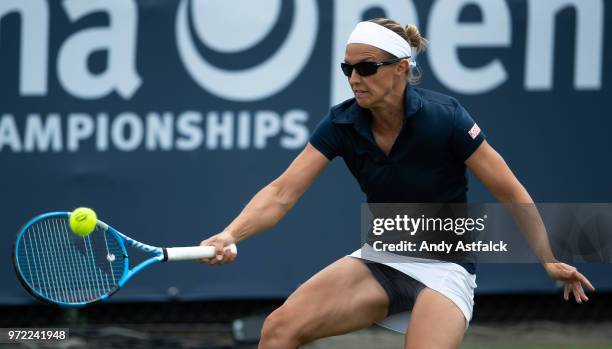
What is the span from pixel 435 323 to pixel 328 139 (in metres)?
0.81

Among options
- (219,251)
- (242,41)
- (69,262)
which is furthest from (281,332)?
Answer: (242,41)

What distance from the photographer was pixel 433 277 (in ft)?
13.6

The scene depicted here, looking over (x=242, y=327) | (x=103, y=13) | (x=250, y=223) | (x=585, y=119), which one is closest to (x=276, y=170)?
(x=242, y=327)

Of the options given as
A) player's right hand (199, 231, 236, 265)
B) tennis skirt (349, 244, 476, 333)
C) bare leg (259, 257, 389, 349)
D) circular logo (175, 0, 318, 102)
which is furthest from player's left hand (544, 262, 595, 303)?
circular logo (175, 0, 318, 102)

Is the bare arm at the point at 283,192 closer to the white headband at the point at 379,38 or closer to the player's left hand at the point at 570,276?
the white headband at the point at 379,38

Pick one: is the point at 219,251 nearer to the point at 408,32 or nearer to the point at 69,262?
the point at 69,262

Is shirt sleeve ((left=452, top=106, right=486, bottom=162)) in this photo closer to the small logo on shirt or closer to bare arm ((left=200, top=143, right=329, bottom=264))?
the small logo on shirt

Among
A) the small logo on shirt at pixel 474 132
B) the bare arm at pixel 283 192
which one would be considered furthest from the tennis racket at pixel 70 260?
the small logo on shirt at pixel 474 132

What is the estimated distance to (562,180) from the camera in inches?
262

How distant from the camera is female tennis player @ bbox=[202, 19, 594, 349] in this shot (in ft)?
13.3

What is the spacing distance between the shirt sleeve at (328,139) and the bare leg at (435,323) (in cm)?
64

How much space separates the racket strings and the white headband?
1.16 m

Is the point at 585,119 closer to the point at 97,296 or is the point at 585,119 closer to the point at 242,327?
the point at 242,327

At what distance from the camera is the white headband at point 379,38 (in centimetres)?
410
